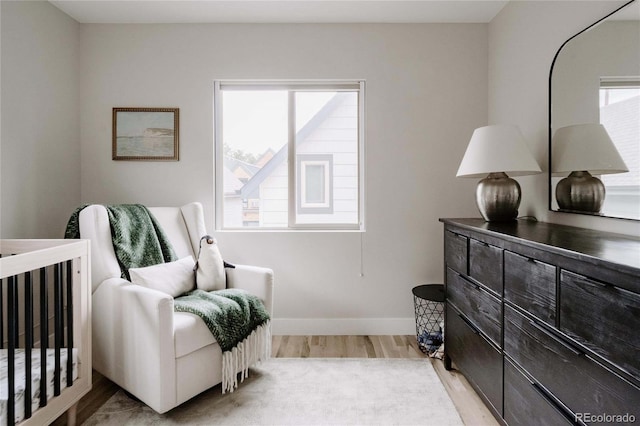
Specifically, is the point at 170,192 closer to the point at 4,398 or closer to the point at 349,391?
the point at 4,398

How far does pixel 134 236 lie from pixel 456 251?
1.99 metres

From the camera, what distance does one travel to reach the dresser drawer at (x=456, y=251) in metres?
2.05

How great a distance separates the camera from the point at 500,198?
2104mm

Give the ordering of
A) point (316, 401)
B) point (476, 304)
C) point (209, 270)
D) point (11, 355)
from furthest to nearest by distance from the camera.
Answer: point (209, 270) < point (316, 401) < point (476, 304) < point (11, 355)

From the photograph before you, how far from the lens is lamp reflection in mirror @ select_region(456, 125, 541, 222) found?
2031mm

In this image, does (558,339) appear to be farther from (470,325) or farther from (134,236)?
(134,236)

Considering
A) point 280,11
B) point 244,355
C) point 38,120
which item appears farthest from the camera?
point 280,11

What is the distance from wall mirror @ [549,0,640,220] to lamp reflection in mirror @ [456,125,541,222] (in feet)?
0.53

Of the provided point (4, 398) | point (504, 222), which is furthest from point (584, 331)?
point (4, 398)

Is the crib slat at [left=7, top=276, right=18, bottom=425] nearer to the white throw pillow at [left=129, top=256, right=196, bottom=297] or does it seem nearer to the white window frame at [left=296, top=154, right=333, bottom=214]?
the white throw pillow at [left=129, top=256, right=196, bottom=297]

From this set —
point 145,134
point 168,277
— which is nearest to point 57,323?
point 168,277

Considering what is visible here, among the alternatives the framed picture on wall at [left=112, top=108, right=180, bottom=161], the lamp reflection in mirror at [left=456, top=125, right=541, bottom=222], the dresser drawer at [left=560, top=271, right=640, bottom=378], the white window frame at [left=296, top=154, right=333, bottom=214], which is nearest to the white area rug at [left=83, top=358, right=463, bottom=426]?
the dresser drawer at [left=560, top=271, right=640, bottom=378]

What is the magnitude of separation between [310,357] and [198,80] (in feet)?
7.51

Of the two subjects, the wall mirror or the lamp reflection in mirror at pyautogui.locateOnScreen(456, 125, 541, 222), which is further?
the lamp reflection in mirror at pyautogui.locateOnScreen(456, 125, 541, 222)
